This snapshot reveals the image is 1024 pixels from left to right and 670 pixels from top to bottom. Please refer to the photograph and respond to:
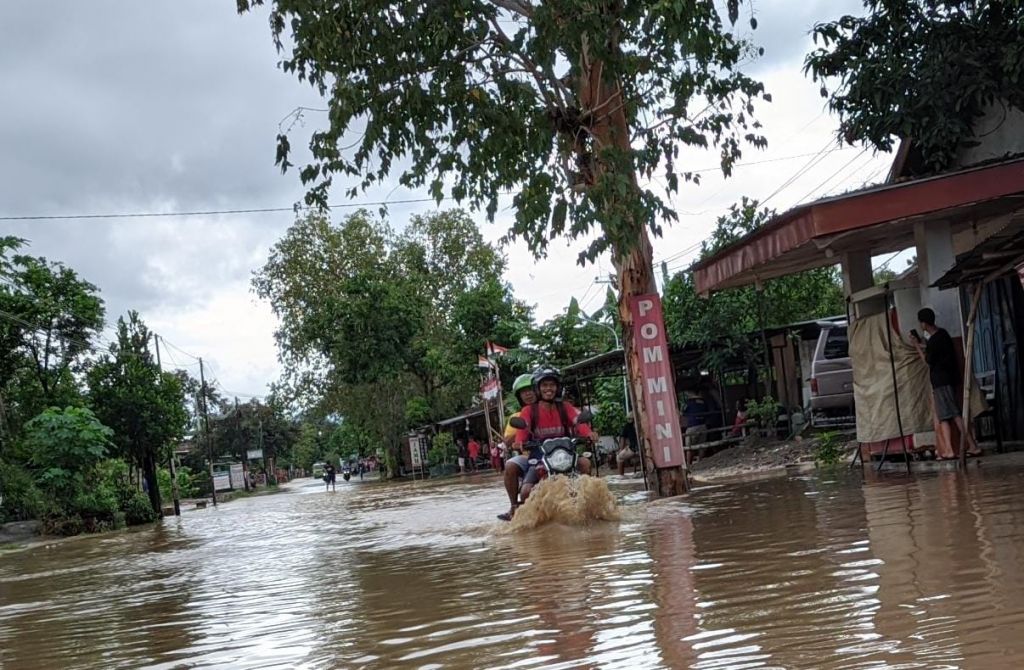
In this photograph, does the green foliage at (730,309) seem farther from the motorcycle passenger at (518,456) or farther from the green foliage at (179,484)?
the green foliage at (179,484)

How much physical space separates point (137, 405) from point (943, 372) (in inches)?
1210

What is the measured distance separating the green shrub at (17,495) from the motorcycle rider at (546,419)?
76.7ft

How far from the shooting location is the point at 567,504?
9.92 m

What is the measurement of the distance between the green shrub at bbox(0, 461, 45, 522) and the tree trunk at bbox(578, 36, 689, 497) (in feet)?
73.9

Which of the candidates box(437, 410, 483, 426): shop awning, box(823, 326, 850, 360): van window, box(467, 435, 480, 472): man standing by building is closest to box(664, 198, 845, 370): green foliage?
box(823, 326, 850, 360): van window

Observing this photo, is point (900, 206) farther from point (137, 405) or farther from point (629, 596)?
point (137, 405)

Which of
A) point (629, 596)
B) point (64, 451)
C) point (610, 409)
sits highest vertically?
point (64, 451)

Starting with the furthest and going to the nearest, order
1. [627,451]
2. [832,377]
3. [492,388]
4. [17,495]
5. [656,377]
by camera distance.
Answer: [17,495] < [492,388] < [627,451] < [832,377] < [656,377]

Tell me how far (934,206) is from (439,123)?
590 cm

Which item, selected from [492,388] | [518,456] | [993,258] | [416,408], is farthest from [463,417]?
[993,258]

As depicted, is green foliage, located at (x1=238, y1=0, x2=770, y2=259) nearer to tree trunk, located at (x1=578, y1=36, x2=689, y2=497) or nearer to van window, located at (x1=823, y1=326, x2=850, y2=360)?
tree trunk, located at (x1=578, y1=36, x2=689, y2=497)

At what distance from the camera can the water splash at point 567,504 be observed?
390 inches

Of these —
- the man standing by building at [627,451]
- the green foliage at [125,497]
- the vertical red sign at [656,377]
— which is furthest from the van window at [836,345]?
the green foliage at [125,497]

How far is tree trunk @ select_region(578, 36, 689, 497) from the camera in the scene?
12539 mm
